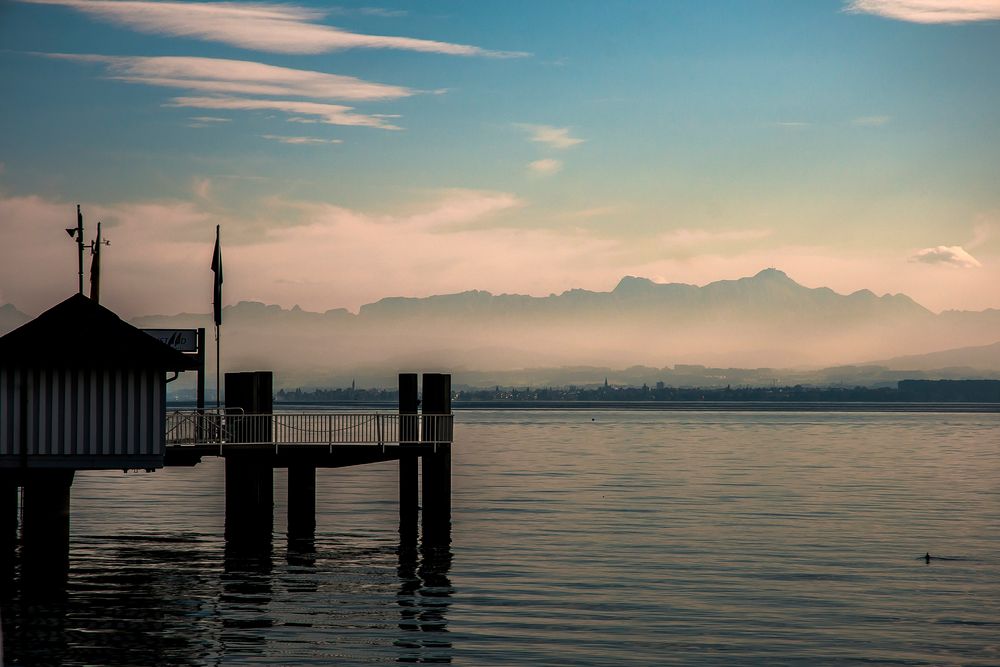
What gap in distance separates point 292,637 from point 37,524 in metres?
10.5

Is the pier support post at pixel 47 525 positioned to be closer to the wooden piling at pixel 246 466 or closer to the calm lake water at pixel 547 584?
the calm lake water at pixel 547 584

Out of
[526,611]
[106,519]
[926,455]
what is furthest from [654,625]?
[926,455]

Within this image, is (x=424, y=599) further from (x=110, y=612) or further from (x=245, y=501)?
(x=245, y=501)

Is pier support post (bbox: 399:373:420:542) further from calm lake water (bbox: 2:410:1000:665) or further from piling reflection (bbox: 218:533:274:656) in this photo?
piling reflection (bbox: 218:533:274:656)

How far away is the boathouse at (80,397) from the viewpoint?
120ft

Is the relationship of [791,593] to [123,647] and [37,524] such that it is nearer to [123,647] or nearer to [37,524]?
[123,647]

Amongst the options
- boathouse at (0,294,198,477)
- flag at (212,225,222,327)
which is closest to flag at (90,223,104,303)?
flag at (212,225,222,327)

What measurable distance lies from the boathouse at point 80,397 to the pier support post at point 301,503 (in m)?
12.6

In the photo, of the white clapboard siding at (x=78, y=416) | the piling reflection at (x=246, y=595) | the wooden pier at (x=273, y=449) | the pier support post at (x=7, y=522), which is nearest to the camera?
the piling reflection at (x=246, y=595)

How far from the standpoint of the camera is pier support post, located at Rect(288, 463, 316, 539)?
49719 mm

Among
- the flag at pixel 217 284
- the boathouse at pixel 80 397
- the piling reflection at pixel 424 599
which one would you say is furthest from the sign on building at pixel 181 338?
the boathouse at pixel 80 397

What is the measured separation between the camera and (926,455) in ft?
405

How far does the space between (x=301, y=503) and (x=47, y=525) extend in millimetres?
14888

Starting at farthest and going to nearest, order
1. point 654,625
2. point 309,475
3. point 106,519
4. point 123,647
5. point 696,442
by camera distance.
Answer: point 696,442 < point 106,519 < point 309,475 < point 654,625 < point 123,647
